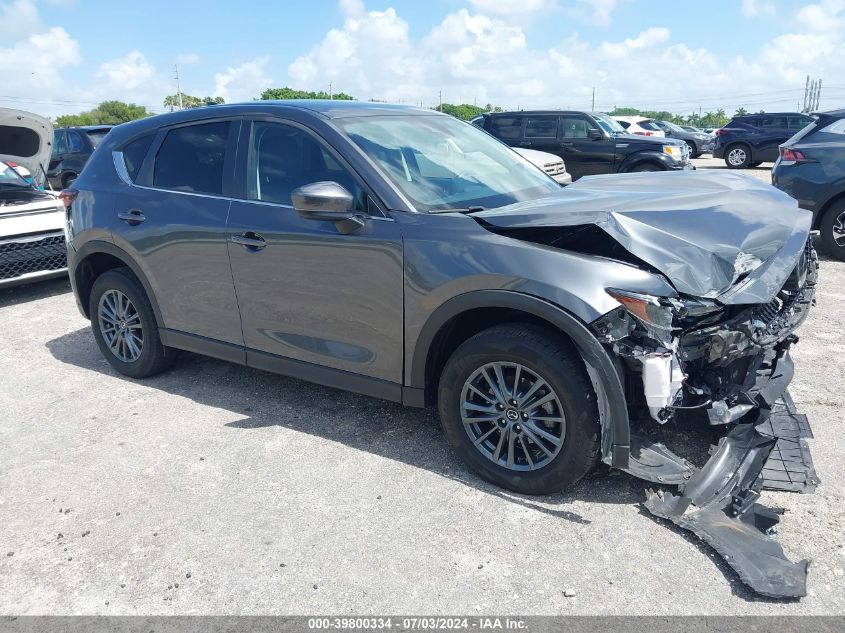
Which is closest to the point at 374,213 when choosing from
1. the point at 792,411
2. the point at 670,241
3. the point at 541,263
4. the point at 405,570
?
the point at 541,263

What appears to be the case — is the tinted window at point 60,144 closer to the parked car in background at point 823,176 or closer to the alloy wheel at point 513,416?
the parked car in background at point 823,176

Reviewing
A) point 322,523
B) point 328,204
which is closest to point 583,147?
point 328,204

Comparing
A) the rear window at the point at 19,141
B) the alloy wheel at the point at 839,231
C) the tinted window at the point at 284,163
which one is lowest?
the alloy wheel at the point at 839,231

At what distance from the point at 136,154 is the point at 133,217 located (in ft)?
1.57

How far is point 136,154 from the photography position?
15.2 feet

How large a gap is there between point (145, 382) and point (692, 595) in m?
3.92

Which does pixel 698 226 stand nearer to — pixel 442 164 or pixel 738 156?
pixel 442 164

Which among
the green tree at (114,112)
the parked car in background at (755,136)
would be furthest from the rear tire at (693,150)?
the green tree at (114,112)

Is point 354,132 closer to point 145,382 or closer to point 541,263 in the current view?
point 541,263

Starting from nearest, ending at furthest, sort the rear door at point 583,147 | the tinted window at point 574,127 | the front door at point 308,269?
the front door at point 308,269
the rear door at point 583,147
the tinted window at point 574,127

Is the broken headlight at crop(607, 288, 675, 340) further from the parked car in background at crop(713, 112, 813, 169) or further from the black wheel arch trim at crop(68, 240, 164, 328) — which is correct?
the parked car in background at crop(713, 112, 813, 169)

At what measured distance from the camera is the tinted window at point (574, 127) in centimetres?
1401

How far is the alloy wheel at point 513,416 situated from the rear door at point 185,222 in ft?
5.42

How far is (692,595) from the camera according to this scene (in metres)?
2.56
